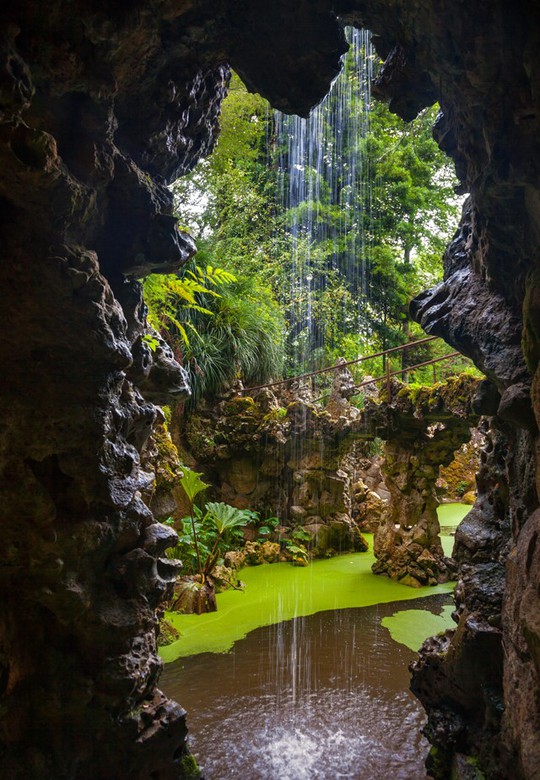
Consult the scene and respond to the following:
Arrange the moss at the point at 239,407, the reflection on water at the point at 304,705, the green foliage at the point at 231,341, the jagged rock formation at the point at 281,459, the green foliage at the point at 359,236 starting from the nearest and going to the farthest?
the reflection on water at the point at 304,705
the green foliage at the point at 231,341
the jagged rock formation at the point at 281,459
the moss at the point at 239,407
the green foliage at the point at 359,236

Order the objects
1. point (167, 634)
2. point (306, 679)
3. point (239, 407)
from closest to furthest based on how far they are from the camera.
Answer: point (306, 679) < point (167, 634) < point (239, 407)

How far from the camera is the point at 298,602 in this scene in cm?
757

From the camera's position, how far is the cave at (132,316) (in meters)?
2.61

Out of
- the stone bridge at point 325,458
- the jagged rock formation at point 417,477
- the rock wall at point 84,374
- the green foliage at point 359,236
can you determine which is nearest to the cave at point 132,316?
the rock wall at point 84,374

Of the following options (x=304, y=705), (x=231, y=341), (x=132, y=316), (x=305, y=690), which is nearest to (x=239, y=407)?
(x=231, y=341)

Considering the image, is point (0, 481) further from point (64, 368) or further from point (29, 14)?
point (29, 14)

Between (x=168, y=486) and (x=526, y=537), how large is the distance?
4822mm

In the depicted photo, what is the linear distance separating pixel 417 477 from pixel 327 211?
886 cm

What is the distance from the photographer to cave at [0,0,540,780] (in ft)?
8.57

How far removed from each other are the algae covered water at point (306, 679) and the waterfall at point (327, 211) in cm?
811

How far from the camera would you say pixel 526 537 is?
111 inches

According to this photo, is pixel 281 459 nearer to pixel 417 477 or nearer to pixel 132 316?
pixel 417 477

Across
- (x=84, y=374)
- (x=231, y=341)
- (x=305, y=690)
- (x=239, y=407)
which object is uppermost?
(x=231, y=341)

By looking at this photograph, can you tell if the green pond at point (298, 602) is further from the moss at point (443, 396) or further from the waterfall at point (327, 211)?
the waterfall at point (327, 211)
